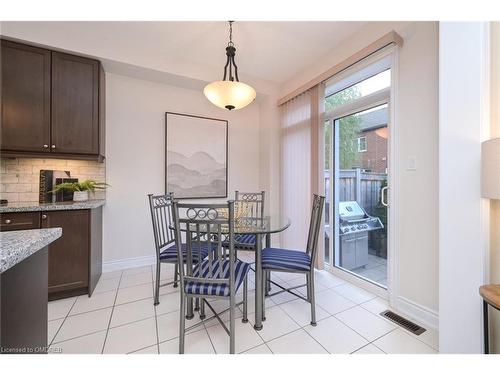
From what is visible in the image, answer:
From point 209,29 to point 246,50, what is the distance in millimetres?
520

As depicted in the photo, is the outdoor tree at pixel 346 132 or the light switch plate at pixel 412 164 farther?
the outdoor tree at pixel 346 132

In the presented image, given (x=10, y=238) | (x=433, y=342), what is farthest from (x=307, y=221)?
(x=10, y=238)

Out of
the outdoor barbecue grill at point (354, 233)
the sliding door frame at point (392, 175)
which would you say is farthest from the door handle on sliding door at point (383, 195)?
the outdoor barbecue grill at point (354, 233)

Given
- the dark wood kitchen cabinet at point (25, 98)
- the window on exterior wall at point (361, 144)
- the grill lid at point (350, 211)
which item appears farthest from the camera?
the grill lid at point (350, 211)

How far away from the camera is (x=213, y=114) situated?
3406 mm

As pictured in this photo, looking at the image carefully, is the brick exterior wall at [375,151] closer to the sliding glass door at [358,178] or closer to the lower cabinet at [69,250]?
the sliding glass door at [358,178]

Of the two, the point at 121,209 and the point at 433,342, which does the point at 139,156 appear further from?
the point at 433,342

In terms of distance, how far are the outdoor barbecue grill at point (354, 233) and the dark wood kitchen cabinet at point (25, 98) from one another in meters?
3.46

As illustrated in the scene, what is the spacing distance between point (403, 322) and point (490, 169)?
1.39 metres

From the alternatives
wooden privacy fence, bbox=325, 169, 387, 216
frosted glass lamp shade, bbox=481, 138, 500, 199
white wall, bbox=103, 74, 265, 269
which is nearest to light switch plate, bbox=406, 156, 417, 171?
wooden privacy fence, bbox=325, 169, 387, 216

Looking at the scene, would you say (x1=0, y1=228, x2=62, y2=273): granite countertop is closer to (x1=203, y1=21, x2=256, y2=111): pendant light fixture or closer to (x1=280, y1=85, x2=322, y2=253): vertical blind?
(x1=203, y1=21, x2=256, y2=111): pendant light fixture

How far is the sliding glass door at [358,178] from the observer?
7.52 ft

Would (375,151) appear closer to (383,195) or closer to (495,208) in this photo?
(383,195)
